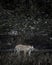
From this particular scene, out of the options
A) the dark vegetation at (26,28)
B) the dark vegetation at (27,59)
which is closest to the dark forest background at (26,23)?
the dark vegetation at (26,28)

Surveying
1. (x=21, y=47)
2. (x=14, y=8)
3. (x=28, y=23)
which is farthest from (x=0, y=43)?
(x=14, y=8)

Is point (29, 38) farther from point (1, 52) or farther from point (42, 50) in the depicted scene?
point (1, 52)

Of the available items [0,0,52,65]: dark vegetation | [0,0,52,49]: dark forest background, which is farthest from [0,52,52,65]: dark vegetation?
[0,0,52,49]: dark forest background

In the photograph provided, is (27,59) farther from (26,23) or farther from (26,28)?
(26,23)

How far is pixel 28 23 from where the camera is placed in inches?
141

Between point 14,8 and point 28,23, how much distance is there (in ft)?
2.34

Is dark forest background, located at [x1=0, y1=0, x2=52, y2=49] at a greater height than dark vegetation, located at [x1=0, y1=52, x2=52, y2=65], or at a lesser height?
greater

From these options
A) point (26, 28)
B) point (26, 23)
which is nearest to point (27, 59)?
point (26, 28)

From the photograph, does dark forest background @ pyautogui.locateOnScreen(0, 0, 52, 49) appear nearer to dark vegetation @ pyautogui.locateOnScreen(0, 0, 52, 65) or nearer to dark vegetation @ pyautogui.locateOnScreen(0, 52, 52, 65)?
dark vegetation @ pyautogui.locateOnScreen(0, 0, 52, 65)

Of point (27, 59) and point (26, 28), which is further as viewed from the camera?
point (26, 28)

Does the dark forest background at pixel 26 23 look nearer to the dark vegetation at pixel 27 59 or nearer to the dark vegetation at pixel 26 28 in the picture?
the dark vegetation at pixel 26 28

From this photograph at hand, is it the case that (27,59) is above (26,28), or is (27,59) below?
below

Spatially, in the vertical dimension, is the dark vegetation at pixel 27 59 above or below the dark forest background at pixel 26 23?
below

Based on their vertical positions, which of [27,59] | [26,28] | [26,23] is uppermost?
[26,23]
